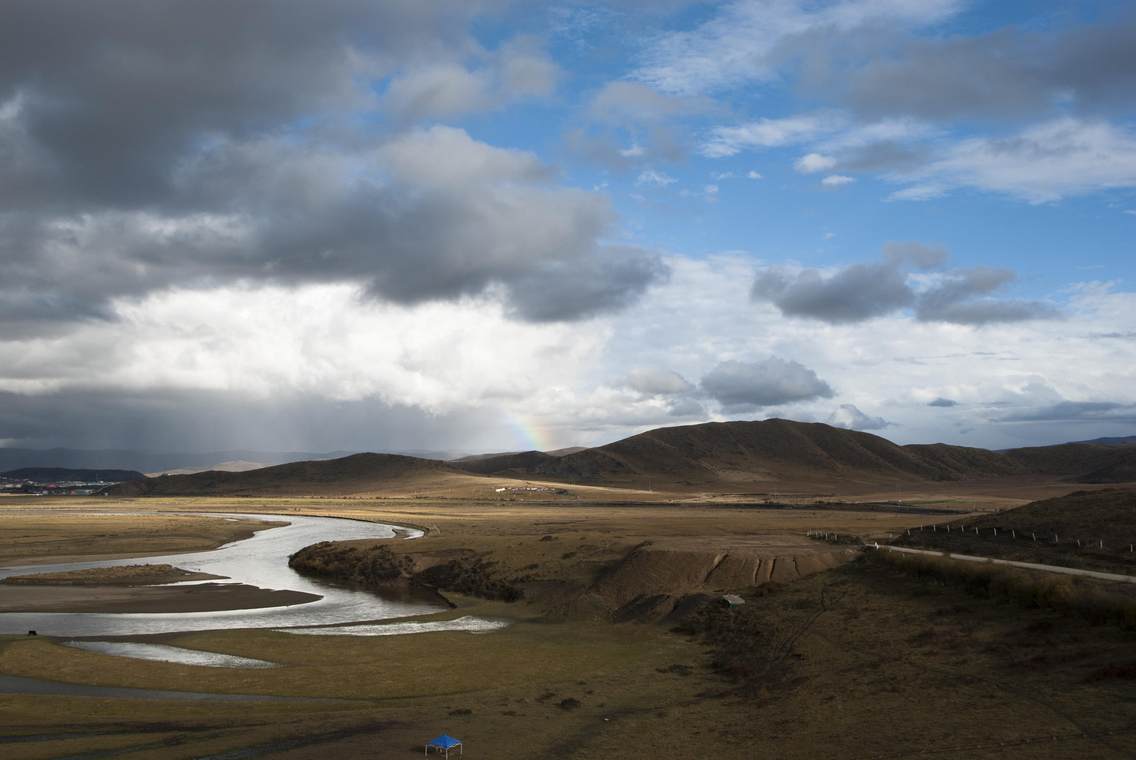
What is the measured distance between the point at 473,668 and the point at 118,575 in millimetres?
43181

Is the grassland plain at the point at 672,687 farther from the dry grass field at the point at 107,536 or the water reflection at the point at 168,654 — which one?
the dry grass field at the point at 107,536

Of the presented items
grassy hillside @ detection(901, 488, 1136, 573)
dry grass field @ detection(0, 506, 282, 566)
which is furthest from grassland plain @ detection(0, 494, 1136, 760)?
dry grass field @ detection(0, 506, 282, 566)

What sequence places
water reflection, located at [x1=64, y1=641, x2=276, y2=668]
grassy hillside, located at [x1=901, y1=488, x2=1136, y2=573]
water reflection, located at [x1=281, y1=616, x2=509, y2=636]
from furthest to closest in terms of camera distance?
grassy hillside, located at [x1=901, y1=488, x2=1136, y2=573], water reflection, located at [x1=281, y1=616, x2=509, y2=636], water reflection, located at [x1=64, y1=641, x2=276, y2=668]

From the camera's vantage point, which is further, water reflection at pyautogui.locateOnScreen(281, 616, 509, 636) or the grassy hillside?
the grassy hillside

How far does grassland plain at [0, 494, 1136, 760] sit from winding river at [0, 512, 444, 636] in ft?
16.8

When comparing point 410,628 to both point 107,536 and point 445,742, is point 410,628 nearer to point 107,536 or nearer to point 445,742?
point 445,742

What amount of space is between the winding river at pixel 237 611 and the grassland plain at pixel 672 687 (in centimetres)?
513

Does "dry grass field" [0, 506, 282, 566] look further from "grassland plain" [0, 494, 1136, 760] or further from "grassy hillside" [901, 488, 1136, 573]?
"grassy hillside" [901, 488, 1136, 573]

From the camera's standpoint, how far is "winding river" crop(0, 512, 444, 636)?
1811 inches

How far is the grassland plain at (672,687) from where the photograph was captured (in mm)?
23828

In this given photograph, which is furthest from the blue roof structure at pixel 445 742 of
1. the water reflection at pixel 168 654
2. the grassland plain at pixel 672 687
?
the water reflection at pixel 168 654

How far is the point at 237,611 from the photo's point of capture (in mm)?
52406

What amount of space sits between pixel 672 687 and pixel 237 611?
31.8m

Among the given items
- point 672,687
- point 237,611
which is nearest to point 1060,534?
point 672,687
